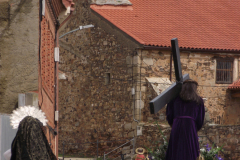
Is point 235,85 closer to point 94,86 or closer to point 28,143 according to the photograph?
point 94,86

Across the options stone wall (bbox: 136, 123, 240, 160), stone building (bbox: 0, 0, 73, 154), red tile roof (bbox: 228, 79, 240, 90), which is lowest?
stone wall (bbox: 136, 123, 240, 160)

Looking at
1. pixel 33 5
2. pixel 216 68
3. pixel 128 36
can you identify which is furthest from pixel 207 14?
pixel 33 5

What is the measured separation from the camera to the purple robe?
273 inches

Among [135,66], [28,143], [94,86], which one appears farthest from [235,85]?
[28,143]

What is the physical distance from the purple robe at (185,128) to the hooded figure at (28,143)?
2280 mm

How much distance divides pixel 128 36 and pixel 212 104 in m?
4.75

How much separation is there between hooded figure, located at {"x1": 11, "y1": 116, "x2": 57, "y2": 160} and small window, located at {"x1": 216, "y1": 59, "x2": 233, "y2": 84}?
730 inches

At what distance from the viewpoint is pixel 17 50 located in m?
8.16

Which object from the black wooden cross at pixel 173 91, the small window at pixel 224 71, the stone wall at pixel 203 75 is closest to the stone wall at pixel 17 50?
the black wooden cross at pixel 173 91

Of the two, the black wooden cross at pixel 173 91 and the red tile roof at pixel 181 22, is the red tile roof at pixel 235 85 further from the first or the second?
the black wooden cross at pixel 173 91

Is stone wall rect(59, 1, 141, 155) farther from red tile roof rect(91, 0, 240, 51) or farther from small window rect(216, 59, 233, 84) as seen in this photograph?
small window rect(216, 59, 233, 84)

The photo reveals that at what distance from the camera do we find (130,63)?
21844 mm

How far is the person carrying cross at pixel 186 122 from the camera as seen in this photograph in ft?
22.7

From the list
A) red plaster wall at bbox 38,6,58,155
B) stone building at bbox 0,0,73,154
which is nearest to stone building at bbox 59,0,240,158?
red plaster wall at bbox 38,6,58,155
